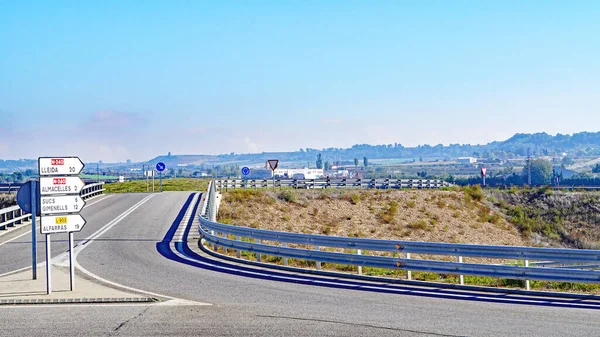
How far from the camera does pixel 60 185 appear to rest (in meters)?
14.2

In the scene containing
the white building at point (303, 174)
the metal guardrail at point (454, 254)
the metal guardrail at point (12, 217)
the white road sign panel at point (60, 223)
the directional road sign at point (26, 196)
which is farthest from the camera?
the white building at point (303, 174)

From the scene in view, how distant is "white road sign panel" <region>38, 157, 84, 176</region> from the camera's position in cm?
1394

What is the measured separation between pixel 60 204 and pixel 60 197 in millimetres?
138

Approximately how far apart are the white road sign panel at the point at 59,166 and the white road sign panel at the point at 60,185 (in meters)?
0.15

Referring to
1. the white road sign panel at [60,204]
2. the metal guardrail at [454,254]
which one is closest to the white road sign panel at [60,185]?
the white road sign panel at [60,204]

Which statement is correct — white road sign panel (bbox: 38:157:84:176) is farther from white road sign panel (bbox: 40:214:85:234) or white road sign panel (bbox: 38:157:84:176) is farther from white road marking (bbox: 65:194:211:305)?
white road marking (bbox: 65:194:211:305)

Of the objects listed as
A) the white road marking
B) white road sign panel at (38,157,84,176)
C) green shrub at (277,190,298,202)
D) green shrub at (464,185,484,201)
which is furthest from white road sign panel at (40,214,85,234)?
green shrub at (464,185,484,201)

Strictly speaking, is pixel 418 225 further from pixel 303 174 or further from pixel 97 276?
pixel 303 174

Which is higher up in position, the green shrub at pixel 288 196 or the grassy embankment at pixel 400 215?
the green shrub at pixel 288 196

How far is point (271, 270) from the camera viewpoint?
17.0 m

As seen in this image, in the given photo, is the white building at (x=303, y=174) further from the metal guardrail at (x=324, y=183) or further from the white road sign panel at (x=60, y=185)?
the white road sign panel at (x=60, y=185)

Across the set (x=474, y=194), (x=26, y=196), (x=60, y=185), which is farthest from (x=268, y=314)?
(x=474, y=194)

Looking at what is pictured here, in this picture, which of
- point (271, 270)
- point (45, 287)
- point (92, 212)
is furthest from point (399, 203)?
point (45, 287)

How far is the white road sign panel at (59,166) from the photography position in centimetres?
1394
